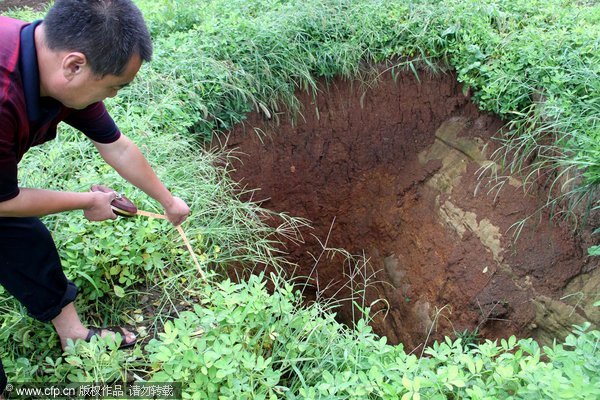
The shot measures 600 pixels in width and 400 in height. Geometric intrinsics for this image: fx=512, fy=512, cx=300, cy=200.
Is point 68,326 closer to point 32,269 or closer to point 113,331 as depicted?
point 113,331

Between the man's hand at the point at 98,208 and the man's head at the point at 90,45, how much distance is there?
1.41ft

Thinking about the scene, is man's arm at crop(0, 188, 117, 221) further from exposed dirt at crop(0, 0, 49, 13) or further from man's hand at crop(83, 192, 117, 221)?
exposed dirt at crop(0, 0, 49, 13)

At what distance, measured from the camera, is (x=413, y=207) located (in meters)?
3.76

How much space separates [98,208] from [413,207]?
2.49 metres

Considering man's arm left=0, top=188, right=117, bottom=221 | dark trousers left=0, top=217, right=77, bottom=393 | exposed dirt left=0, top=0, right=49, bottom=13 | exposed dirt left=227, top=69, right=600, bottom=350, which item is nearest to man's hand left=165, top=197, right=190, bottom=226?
man's arm left=0, top=188, right=117, bottom=221

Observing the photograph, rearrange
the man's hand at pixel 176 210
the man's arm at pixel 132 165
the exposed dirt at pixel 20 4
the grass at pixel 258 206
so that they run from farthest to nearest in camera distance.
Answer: the exposed dirt at pixel 20 4 → the man's hand at pixel 176 210 → the man's arm at pixel 132 165 → the grass at pixel 258 206

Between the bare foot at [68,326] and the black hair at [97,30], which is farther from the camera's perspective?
the bare foot at [68,326]

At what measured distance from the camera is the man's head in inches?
53.3

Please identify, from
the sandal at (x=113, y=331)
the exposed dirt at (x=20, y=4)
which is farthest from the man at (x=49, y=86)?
the exposed dirt at (x=20, y=4)

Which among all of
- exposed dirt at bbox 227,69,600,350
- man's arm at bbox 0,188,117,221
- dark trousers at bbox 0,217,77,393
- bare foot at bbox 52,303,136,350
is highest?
man's arm at bbox 0,188,117,221

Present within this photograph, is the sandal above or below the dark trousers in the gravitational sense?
below

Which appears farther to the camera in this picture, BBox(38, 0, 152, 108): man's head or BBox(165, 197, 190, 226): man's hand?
BBox(165, 197, 190, 226): man's hand

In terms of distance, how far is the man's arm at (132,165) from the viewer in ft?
6.30

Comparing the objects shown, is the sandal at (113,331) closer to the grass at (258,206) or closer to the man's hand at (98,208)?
the grass at (258,206)
